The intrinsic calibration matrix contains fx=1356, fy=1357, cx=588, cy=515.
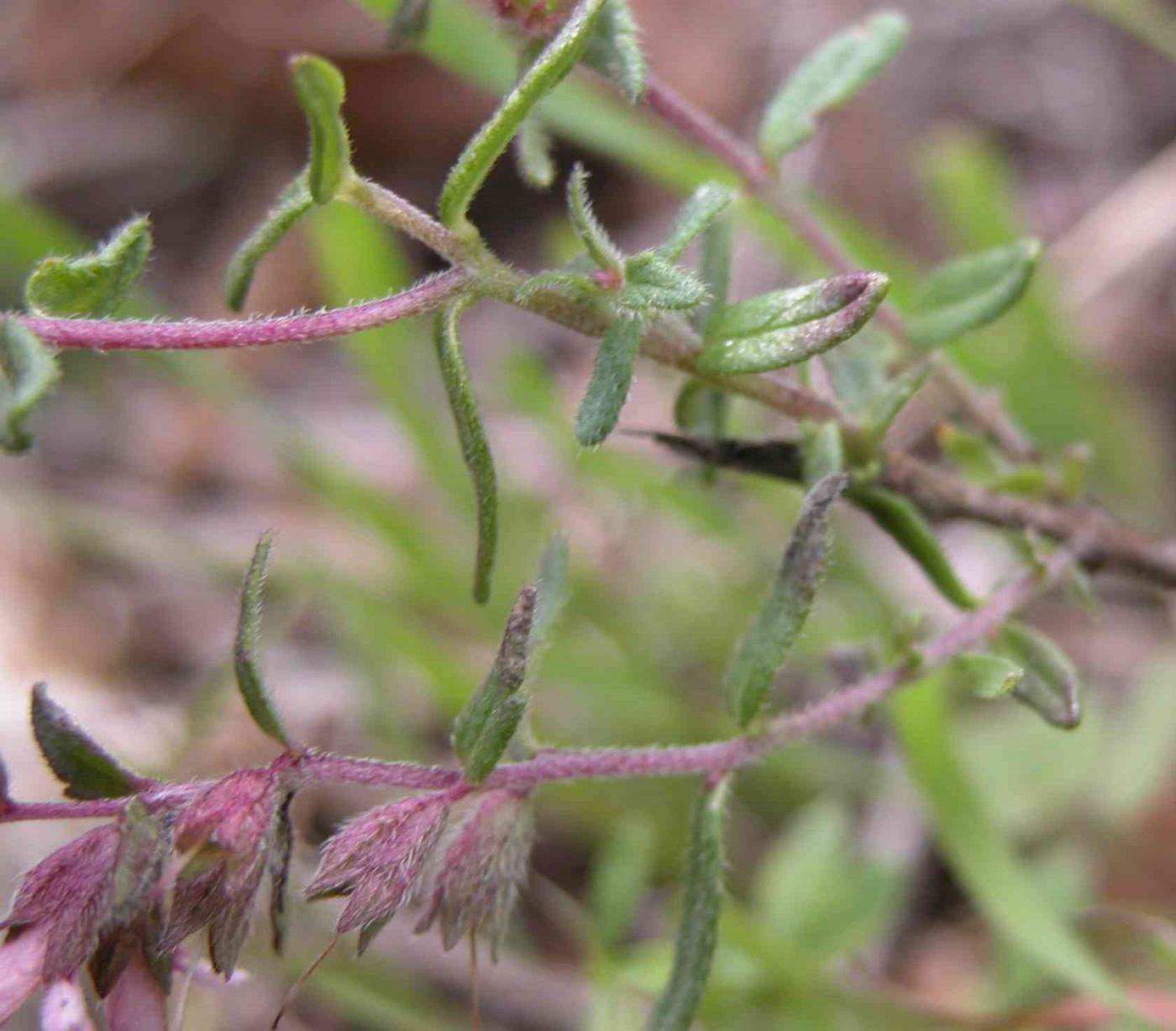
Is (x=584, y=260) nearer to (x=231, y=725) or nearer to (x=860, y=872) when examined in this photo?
(x=860, y=872)

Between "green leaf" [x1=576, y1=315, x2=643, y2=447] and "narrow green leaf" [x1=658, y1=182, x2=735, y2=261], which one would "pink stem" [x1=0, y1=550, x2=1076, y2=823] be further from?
"narrow green leaf" [x1=658, y1=182, x2=735, y2=261]

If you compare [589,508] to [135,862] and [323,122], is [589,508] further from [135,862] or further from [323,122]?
[135,862]

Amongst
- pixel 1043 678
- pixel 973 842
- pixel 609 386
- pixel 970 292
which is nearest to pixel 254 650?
pixel 609 386

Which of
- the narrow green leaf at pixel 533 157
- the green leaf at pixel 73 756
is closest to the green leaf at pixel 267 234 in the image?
the narrow green leaf at pixel 533 157

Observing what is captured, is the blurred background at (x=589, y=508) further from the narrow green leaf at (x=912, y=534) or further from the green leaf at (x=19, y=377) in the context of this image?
the green leaf at (x=19, y=377)

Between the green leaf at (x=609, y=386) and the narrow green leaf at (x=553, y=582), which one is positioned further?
the narrow green leaf at (x=553, y=582)

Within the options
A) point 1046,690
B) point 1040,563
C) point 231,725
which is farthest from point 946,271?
point 231,725

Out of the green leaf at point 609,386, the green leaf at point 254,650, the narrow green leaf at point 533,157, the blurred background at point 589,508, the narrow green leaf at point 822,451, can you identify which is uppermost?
the narrow green leaf at point 533,157
